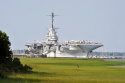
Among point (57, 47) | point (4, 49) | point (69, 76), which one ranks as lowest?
point (69, 76)

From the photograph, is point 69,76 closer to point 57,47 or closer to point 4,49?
point 4,49

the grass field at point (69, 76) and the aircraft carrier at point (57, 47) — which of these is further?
the aircraft carrier at point (57, 47)

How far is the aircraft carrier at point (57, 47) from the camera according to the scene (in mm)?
159500

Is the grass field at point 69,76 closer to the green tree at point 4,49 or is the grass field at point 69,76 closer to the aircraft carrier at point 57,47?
the green tree at point 4,49

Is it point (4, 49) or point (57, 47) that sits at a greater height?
point (57, 47)

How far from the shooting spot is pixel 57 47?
169500mm

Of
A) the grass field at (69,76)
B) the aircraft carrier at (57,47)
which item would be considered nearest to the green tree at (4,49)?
the grass field at (69,76)

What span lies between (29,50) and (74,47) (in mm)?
26280

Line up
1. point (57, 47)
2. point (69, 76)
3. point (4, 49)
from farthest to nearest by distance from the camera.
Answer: point (57, 47), point (4, 49), point (69, 76)

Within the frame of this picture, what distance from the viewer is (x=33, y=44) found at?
178m

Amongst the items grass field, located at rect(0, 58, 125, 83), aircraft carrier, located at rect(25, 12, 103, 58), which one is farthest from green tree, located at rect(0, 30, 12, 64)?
aircraft carrier, located at rect(25, 12, 103, 58)

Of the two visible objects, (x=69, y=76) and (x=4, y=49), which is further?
(x=4, y=49)

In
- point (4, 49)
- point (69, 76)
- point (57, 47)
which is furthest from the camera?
point (57, 47)

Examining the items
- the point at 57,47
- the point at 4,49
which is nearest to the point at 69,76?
the point at 4,49
